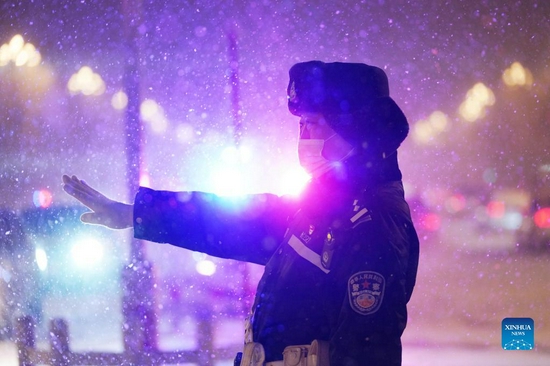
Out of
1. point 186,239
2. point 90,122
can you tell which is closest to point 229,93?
point 90,122

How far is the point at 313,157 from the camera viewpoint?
1045mm

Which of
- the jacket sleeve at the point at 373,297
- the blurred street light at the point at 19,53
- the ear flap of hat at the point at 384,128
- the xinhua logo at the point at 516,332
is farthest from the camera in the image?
the blurred street light at the point at 19,53

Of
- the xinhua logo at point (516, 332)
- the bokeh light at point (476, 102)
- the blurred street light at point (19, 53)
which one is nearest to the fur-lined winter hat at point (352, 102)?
the bokeh light at point (476, 102)

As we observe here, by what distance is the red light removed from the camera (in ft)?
6.88

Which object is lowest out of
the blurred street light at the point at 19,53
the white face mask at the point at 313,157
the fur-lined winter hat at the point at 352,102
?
the white face mask at the point at 313,157

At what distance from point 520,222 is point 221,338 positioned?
1130mm

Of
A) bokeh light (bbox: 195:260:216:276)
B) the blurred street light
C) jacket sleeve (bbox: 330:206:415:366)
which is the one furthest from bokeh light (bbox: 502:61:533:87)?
the blurred street light

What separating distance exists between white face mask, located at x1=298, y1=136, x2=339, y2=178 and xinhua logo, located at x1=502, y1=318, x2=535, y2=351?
1.37m

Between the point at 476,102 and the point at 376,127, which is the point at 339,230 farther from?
the point at 476,102

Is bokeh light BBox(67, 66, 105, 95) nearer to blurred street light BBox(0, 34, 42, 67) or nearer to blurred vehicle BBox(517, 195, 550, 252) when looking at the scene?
blurred street light BBox(0, 34, 42, 67)

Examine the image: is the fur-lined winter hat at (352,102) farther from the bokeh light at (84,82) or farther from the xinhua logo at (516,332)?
the xinhua logo at (516,332)

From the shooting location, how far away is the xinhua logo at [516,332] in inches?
81.9

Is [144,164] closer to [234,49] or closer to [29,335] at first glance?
[234,49]

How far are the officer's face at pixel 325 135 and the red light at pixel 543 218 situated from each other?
1362mm
